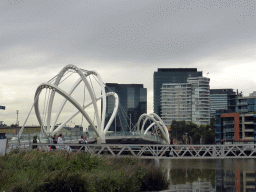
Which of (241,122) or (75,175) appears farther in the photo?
(241,122)

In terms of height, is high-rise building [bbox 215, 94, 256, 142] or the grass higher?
high-rise building [bbox 215, 94, 256, 142]

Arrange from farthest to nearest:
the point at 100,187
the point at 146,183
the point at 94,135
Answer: the point at 94,135
the point at 146,183
the point at 100,187

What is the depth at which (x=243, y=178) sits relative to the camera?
24812 mm

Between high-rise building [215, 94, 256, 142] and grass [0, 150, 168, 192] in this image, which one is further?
high-rise building [215, 94, 256, 142]

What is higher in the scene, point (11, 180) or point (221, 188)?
point (11, 180)

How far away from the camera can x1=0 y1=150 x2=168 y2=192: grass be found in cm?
1354

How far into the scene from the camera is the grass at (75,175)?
13.5 m

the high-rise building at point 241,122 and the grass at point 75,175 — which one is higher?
the high-rise building at point 241,122

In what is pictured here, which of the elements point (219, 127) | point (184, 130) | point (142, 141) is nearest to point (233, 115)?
point (219, 127)

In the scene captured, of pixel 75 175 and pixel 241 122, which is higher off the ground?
pixel 241 122

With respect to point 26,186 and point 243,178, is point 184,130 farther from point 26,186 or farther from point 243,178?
point 26,186

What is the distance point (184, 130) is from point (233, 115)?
57419 mm

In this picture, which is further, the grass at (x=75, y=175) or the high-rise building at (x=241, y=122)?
the high-rise building at (x=241, y=122)

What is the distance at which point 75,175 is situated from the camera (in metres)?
14.2
